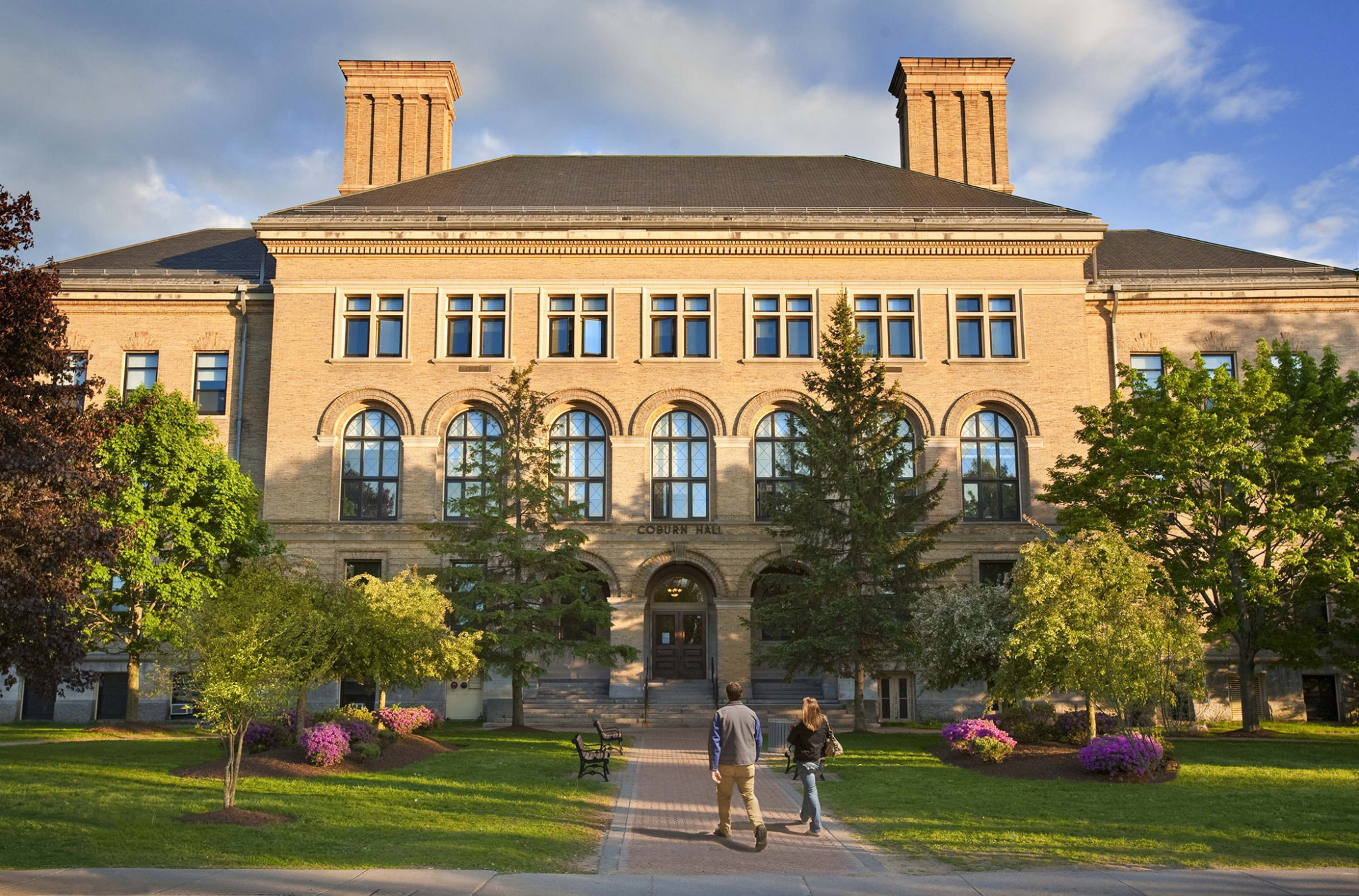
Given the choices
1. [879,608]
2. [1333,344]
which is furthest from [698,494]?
[1333,344]

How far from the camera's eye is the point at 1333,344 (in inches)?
1523

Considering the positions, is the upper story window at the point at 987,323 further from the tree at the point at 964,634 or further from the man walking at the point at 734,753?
the man walking at the point at 734,753

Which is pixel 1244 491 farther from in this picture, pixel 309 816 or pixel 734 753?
pixel 309 816

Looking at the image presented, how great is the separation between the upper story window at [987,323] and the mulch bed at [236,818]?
2863 centimetres

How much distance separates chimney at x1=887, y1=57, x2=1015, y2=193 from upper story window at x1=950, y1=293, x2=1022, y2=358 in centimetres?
900

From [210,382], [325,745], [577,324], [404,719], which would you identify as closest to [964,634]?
[404,719]

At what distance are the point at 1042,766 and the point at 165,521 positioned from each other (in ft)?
74.2

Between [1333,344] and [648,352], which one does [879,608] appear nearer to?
[648,352]

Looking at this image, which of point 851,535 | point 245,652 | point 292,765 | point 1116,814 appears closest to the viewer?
point 1116,814

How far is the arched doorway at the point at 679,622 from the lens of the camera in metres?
37.4

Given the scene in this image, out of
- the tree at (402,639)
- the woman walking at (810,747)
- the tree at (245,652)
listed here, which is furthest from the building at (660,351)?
the woman walking at (810,747)

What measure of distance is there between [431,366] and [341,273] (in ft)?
15.1

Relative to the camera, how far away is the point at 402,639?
23.0m

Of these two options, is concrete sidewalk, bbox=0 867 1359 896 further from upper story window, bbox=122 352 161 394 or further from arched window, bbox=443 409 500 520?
upper story window, bbox=122 352 161 394
